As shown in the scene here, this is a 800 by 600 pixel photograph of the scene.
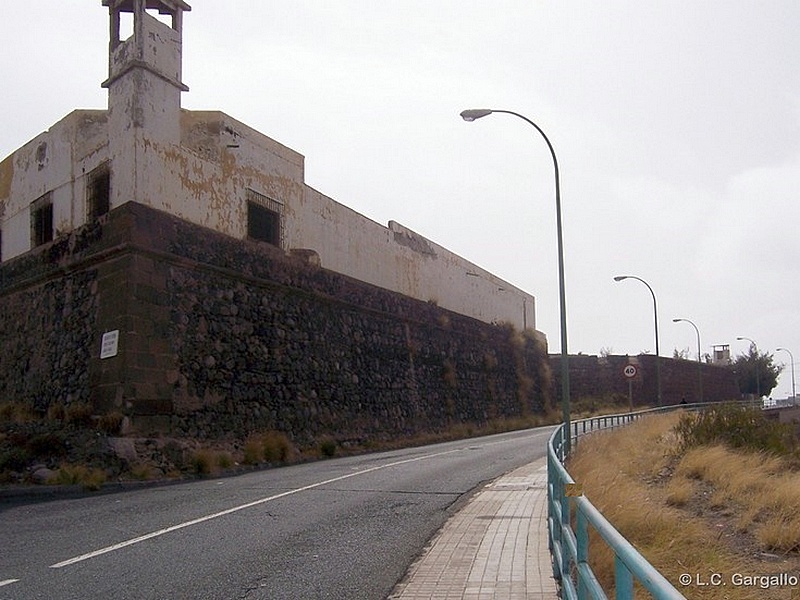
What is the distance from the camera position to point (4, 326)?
24156 mm

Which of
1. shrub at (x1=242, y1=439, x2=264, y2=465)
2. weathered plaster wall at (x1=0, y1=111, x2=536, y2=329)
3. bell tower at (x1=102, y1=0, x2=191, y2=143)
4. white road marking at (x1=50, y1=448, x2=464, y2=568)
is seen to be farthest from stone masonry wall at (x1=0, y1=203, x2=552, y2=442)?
white road marking at (x1=50, y1=448, x2=464, y2=568)

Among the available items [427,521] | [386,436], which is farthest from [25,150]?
[427,521]

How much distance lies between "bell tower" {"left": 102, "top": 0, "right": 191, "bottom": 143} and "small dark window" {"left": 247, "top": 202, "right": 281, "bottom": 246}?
11.0ft

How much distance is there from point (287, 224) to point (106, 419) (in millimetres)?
9001

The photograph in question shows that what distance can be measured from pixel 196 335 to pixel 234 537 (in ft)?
38.2

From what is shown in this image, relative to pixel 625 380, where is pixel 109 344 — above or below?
above

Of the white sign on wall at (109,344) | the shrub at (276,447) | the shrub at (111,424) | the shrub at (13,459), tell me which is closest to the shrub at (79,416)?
the shrub at (111,424)

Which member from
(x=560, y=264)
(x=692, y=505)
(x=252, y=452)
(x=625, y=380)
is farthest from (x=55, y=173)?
(x=625, y=380)

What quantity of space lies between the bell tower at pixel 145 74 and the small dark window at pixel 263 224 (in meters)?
3.34

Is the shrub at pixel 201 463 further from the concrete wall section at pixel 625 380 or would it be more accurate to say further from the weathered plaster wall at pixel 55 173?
the concrete wall section at pixel 625 380

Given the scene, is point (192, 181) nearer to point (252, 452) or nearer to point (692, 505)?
point (252, 452)

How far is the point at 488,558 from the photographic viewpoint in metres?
8.38

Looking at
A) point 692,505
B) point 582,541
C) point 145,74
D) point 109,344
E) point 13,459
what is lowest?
point 692,505

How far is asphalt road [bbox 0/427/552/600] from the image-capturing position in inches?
289
